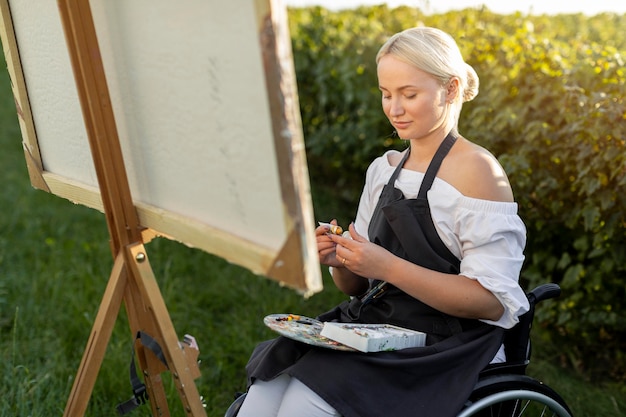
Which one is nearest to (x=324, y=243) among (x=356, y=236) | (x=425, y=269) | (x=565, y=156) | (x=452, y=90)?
(x=356, y=236)

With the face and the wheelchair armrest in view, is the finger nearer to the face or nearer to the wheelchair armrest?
the face

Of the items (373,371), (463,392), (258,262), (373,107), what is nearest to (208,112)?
(258,262)

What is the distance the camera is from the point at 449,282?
6.25 ft

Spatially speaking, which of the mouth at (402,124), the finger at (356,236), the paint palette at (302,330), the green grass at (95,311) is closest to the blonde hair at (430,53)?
the mouth at (402,124)

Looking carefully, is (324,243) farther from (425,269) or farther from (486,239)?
(486,239)

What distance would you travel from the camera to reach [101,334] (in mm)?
1949

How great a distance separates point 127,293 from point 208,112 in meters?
0.58

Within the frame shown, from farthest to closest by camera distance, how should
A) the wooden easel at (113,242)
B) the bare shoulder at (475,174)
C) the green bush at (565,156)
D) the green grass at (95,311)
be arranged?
the green grass at (95,311), the green bush at (565,156), the bare shoulder at (475,174), the wooden easel at (113,242)

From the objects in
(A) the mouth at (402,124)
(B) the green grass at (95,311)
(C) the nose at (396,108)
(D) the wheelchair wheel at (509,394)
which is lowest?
(B) the green grass at (95,311)

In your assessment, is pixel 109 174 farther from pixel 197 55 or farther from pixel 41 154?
pixel 41 154

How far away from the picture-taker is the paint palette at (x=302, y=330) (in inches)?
72.2

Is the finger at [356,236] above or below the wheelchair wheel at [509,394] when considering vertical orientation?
above

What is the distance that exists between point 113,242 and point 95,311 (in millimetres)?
2014

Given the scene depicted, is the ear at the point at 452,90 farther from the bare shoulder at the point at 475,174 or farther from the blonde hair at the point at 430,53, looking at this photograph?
the bare shoulder at the point at 475,174
